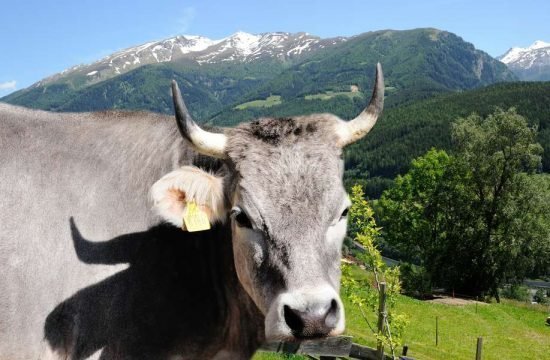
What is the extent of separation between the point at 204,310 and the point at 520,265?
54862 millimetres

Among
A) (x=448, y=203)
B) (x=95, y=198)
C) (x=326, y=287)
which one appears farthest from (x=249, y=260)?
(x=448, y=203)

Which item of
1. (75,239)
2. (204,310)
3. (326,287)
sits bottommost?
(204,310)

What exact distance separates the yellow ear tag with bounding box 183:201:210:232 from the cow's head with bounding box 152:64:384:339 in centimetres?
7

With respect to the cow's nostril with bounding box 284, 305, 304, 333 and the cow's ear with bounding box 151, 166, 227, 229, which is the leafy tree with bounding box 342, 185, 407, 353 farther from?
the cow's nostril with bounding box 284, 305, 304, 333

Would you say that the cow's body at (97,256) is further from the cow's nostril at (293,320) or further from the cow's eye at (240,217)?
the cow's nostril at (293,320)

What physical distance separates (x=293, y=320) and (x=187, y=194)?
1.61m

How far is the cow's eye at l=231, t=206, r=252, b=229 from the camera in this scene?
4.40 meters

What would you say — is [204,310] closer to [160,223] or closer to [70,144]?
[160,223]

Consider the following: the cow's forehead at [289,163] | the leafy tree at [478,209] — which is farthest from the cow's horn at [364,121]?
the leafy tree at [478,209]

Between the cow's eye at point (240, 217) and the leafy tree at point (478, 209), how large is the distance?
4722 cm

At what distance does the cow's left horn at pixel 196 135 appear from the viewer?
426cm

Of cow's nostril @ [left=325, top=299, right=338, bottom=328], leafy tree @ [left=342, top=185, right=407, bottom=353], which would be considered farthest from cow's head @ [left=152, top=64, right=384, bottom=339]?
leafy tree @ [left=342, top=185, right=407, bottom=353]

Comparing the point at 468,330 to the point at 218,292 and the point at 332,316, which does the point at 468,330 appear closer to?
the point at 218,292

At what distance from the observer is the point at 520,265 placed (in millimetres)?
52250
